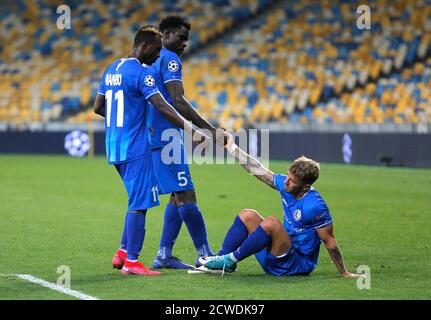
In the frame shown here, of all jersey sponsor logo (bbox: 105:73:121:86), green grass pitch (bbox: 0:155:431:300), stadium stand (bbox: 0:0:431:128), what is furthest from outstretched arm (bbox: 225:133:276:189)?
stadium stand (bbox: 0:0:431:128)

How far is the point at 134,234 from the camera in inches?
343

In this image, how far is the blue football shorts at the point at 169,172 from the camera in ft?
30.0

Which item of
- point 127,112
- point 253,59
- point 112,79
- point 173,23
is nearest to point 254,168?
point 127,112

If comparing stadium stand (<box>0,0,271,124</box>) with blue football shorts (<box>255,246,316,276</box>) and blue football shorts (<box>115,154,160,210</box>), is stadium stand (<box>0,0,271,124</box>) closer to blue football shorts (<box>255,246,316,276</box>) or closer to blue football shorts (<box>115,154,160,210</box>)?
blue football shorts (<box>115,154,160,210</box>)

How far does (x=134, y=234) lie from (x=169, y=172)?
742 millimetres

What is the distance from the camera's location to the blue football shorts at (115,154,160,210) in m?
8.69

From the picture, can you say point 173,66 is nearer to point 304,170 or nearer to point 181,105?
point 181,105

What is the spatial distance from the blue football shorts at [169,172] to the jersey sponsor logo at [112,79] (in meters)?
0.79

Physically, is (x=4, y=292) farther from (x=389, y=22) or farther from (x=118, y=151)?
(x=389, y=22)

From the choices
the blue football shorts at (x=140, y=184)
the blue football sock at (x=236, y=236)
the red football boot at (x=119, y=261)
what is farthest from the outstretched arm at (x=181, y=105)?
the red football boot at (x=119, y=261)

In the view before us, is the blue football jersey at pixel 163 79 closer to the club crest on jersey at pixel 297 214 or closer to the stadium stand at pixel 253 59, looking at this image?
the club crest on jersey at pixel 297 214

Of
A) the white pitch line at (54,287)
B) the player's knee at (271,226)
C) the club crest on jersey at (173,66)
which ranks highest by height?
the club crest on jersey at (173,66)

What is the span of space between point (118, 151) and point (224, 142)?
3.08 ft

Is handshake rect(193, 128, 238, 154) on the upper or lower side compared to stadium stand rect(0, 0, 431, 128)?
lower
